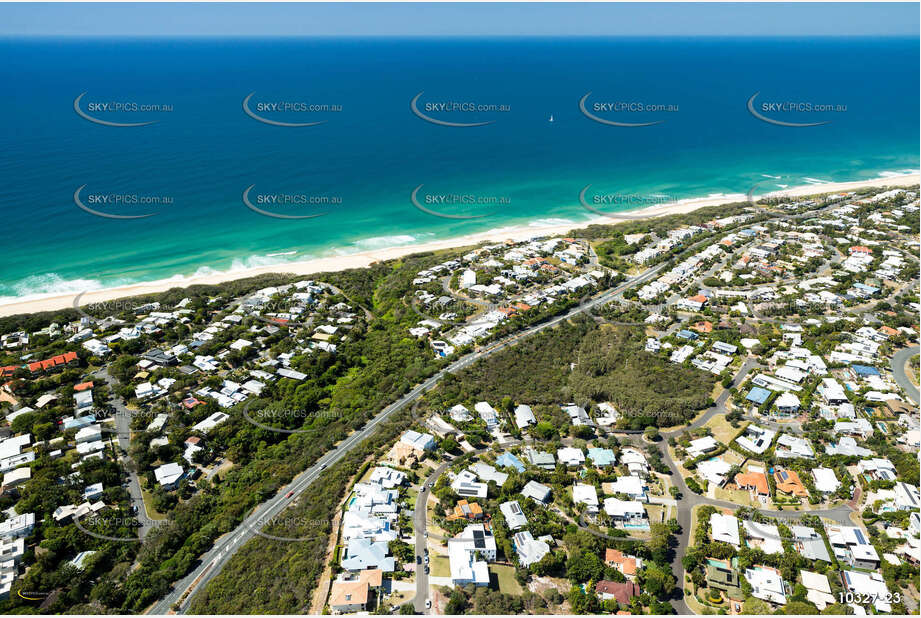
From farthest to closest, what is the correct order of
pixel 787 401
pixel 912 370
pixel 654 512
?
pixel 912 370
pixel 787 401
pixel 654 512

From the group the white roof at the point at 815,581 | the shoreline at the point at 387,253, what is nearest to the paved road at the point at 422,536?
the white roof at the point at 815,581

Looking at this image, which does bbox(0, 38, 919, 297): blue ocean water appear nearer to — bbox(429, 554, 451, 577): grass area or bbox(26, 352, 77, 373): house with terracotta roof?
bbox(26, 352, 77, 373): house with terracotta roof

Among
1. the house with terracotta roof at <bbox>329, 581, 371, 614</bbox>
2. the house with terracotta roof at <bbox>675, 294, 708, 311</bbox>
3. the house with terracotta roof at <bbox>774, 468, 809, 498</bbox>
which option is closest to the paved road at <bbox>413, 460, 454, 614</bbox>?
the house with terracotta roof at <bbox>329, 581, 371, 614</bbox>

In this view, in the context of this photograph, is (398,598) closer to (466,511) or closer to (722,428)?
(466,511)

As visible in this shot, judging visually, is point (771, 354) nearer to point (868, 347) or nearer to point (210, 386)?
point (868, 347)

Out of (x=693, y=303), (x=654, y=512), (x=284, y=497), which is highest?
(x=693, y=303)

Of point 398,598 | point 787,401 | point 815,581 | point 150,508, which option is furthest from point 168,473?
point 787,401

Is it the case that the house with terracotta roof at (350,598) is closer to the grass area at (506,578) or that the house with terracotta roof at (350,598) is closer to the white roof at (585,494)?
the grass area at (506,578)
